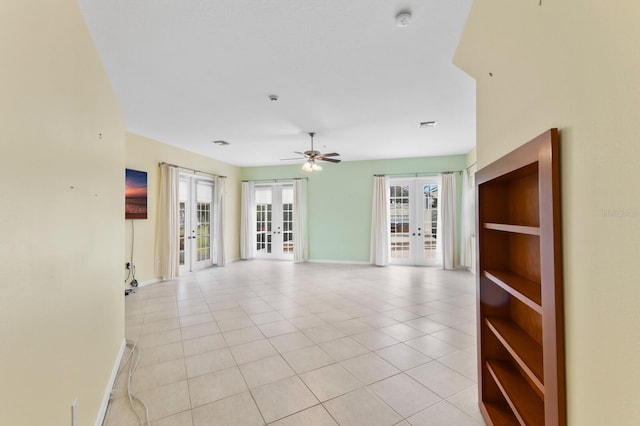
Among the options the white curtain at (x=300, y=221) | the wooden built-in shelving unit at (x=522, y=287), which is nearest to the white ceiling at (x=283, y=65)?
the wooden built-in shelving unit at (x=522, y=287)

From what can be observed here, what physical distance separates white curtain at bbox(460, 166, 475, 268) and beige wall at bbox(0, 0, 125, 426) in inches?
259

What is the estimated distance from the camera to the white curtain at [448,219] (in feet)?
22.1

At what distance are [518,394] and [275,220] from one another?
733 centimetres

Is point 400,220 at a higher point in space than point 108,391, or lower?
higher

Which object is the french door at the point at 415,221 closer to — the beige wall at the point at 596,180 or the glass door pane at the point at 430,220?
the glass door pane at the point at 430,220

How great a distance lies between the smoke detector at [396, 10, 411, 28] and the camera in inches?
75.3

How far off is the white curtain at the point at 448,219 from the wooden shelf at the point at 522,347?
17.7 ft

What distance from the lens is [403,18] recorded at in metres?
1.94

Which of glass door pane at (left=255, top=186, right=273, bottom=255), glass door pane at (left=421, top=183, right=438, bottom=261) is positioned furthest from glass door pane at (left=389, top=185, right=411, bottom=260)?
glass door pane at (left=255, top=186, right=273, bottom=255)

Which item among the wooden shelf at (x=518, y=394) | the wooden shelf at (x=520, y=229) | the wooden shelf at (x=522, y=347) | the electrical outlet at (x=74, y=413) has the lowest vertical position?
the electrical outlet at (x=74, y=413)

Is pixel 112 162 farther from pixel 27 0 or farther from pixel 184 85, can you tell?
pixel 27 0

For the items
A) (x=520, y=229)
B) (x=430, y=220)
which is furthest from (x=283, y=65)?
(x=430, y=220)

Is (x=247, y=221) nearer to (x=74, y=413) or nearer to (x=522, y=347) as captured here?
(x=74, y=413)

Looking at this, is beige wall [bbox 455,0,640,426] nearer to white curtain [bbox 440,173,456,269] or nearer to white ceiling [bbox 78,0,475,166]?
white ceiling [bbox 78,0,475,166]
